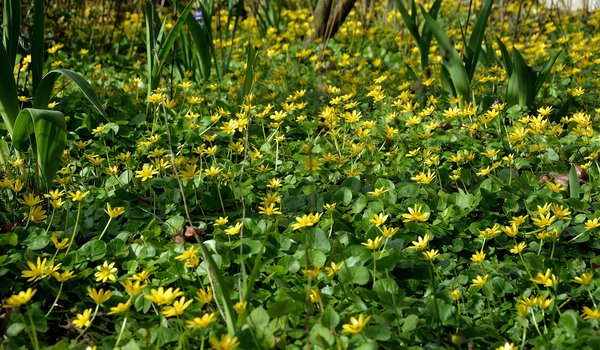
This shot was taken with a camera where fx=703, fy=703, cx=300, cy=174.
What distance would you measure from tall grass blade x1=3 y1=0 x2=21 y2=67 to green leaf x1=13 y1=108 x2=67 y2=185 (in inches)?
9.0

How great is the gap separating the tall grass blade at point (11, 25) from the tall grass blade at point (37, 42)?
65 mm

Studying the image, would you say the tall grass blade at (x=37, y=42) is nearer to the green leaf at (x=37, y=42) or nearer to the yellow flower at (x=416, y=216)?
the green leaf at (x=37, y=42)

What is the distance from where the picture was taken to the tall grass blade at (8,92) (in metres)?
2.18

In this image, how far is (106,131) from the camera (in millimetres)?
2732

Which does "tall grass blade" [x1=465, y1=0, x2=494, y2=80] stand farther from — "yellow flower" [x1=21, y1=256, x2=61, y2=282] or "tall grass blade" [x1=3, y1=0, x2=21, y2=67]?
"yellow flower" [x1=21, y1=256, x2=61, y2=282]

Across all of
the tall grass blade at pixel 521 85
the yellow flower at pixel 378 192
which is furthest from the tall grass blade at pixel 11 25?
the tall grass blade at pixel 521 85

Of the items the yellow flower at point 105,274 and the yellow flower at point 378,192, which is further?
the yellow flower at point 378,192

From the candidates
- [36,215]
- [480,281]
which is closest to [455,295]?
[480,281]

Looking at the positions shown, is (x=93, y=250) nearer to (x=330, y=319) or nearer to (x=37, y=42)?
(x=330, y=319)

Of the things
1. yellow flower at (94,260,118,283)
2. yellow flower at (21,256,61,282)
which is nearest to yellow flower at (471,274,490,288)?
yellow flower at (94,260,118,283)

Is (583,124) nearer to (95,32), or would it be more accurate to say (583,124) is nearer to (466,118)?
(466,118)

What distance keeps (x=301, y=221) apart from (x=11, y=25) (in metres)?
1.23

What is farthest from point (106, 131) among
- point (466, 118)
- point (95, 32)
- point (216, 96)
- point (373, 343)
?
point (95, 32)

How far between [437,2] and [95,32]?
297cm
